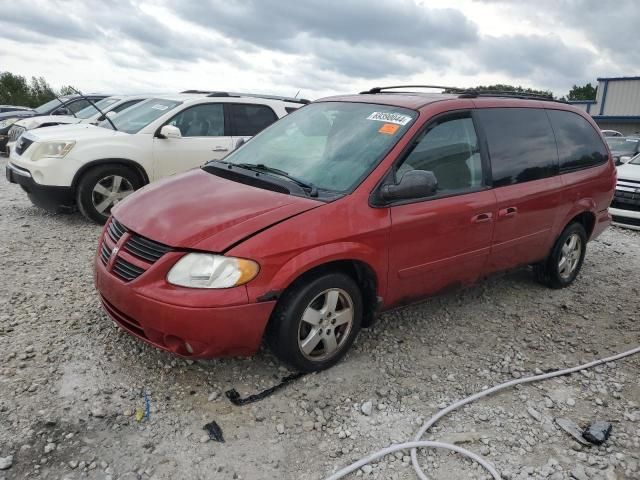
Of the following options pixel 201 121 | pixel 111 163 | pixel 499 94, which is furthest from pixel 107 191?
pixel 499 94

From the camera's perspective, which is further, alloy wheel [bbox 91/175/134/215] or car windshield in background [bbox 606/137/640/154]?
car windshield in background [bbox 606/137/640/154]

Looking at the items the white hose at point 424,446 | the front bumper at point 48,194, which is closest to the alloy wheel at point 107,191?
the front bumper at point 48,194

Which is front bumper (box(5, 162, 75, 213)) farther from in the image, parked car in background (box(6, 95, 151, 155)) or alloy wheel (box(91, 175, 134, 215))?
parked car in background (box(6, 95, 151, 155))

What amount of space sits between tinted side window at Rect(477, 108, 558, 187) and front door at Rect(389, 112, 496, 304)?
0.18 m

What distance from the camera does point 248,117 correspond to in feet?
24.9

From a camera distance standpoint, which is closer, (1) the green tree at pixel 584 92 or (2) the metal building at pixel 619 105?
(2) the metal building at pixel 619 105

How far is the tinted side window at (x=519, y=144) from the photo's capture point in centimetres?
416

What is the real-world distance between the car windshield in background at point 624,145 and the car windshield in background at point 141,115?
11471 millimetres

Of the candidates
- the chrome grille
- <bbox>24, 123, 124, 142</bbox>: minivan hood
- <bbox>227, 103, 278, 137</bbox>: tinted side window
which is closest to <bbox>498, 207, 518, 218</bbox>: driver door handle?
the chrome grille

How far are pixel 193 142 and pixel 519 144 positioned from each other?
4.33 m

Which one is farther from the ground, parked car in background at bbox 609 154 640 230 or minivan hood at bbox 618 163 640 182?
minivan hood at bbox 618 163 640 182

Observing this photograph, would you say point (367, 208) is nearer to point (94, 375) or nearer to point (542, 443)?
point (542, 443)

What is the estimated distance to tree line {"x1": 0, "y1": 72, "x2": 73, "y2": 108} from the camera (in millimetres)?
34188

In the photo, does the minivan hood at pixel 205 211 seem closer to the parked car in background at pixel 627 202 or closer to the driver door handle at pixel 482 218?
the driver door handle at pixel 482 218
